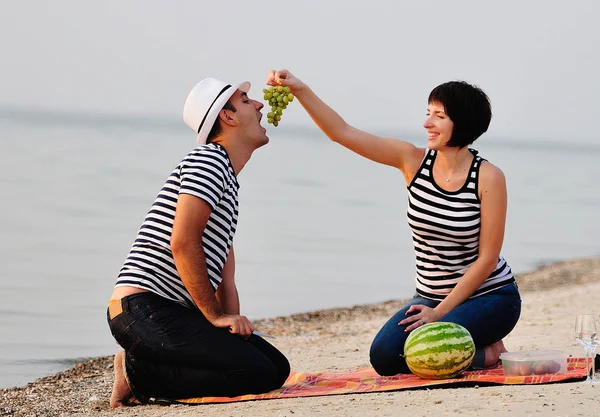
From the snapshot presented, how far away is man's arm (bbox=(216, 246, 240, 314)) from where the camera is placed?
629 cm

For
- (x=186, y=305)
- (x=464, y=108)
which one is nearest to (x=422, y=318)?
(x=464, y=108)

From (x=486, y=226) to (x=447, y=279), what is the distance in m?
0.48

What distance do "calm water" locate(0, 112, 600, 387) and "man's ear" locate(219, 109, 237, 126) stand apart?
11.1ft

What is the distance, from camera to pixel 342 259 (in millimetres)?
16406

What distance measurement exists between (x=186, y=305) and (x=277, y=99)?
1.60m

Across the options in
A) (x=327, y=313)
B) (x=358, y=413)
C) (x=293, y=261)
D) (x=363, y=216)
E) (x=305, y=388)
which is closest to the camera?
(x=358, y=413)

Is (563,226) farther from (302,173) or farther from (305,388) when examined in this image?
(305,388)

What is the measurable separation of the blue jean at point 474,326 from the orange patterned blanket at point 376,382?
0.10 metres

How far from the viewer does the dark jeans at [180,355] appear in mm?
5820

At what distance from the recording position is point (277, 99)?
6.68 m

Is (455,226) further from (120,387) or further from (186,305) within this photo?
(120,387)

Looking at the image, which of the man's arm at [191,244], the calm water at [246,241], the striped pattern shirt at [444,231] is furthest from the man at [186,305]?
the calm water at [246,241]

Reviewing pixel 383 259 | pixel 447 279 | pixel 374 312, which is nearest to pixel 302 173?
pixel 383 259

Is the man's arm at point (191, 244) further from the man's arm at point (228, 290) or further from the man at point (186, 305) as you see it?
the man's arm at point (228, 290)
